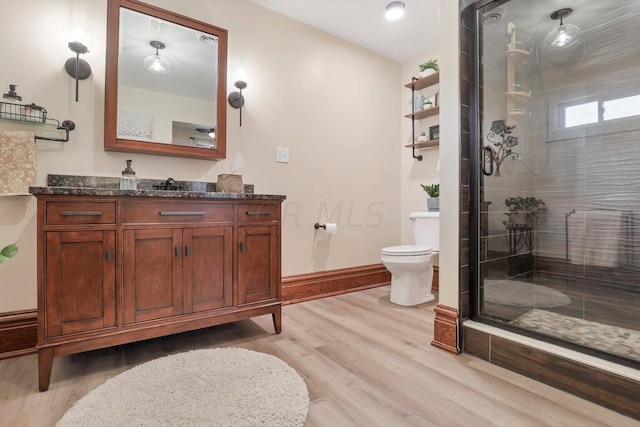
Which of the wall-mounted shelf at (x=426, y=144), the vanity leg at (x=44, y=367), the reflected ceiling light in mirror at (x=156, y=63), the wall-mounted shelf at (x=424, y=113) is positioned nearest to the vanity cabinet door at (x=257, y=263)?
the vanity leg at (x=44, y=367)

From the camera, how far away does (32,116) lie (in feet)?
5.41

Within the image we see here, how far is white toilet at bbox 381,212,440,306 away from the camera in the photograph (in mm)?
2354

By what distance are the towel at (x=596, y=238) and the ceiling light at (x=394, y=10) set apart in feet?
6.30

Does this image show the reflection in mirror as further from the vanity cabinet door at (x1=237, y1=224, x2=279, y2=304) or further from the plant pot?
the plant pot

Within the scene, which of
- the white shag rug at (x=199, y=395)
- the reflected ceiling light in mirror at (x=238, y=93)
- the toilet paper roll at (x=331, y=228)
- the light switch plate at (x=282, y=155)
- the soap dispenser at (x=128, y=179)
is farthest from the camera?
the toilet paper roll at (x=331, y=228)

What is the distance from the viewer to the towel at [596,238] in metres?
1.73

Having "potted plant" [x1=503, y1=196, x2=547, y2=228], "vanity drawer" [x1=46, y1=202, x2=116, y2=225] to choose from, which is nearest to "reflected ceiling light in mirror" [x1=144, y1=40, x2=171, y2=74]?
"vanity drawer" [x1=46, y1=202, x2=116, y2=225]

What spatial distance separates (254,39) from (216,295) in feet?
6.37

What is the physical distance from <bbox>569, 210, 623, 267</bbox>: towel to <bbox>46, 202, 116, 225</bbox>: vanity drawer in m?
2.61

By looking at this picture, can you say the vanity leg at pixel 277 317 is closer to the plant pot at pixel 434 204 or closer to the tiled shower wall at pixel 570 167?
the tiled shower wall at pixel 570 167

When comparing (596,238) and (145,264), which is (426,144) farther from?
(145,264)

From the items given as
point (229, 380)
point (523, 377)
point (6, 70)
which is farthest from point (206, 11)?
point (523, 377)

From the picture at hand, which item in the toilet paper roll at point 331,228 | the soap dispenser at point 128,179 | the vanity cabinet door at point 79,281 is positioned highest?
the soap dispenser at point 128,179

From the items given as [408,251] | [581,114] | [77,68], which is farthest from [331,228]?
[77,68]
